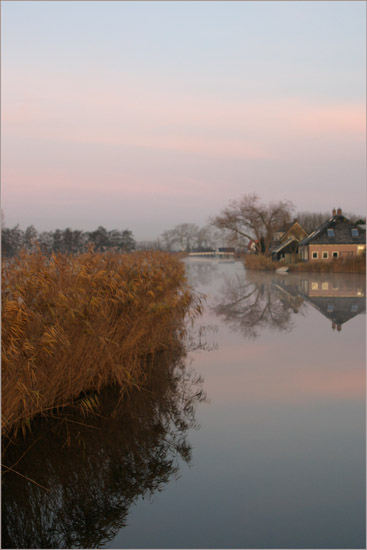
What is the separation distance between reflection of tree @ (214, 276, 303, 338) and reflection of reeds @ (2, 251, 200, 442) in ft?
16.3

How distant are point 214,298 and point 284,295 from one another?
3.10m

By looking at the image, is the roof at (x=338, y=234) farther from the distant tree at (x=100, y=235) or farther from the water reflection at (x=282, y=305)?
the distant tree at (x=100, y=235)

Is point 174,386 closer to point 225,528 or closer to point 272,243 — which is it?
point 225,528

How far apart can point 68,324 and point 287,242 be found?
41145 millimetres

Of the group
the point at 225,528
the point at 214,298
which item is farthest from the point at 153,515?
the point at 214,298

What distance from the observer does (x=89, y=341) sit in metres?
6.20

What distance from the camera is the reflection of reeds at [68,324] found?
5.00 meters

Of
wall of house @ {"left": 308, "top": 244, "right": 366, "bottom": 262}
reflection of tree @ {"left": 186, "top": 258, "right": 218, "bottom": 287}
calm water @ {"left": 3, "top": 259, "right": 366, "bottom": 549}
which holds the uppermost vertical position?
wall of house @ {"left": 308, "top": 244, "right": 366, "bottom": 262}

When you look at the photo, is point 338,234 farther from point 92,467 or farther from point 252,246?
point 92,467

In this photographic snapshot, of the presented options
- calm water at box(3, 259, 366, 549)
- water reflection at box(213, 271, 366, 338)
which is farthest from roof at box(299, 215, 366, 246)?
calm water at box(3, 259, 366, 549)

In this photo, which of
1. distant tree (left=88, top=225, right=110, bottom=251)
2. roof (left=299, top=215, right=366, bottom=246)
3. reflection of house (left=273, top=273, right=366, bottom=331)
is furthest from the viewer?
roof (left=299, top=215, right=366, bottom=246)

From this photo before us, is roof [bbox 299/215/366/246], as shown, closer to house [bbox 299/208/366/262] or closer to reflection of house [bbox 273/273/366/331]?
house [bbox 299/208/366/262]

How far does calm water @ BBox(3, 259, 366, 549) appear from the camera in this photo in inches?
148

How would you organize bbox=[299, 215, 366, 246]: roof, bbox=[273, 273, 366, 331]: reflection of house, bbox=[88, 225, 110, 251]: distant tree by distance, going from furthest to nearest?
bbox=[299, 215, 366, 246]: roof, bbox=[88, 225, 110, 251]: distant tree, bbox=[273, 273, 366, 331]: reflection of house
